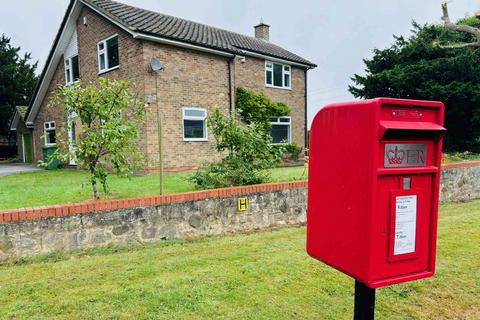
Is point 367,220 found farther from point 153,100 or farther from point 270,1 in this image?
point 270,1

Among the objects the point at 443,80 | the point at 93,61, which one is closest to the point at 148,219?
the point at 93,61

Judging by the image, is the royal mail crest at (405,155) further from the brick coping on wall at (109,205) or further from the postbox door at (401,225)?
the brick coping on wall at (109,205)

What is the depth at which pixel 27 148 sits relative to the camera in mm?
21734

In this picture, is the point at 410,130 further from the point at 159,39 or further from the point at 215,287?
the point at 159,39

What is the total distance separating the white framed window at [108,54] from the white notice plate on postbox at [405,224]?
12973mm

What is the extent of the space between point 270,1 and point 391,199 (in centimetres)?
1228

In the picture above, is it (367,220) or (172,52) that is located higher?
(172,52)

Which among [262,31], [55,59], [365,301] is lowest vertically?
[365,301]

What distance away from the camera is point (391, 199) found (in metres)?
1.76

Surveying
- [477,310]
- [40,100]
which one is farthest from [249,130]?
[40,100]

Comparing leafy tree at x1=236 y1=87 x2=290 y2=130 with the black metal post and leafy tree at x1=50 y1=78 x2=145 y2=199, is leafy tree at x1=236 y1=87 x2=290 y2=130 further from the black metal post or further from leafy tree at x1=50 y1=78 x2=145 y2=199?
the black metal post

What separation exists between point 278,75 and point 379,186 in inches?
636

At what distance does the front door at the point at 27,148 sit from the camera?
70.3ft

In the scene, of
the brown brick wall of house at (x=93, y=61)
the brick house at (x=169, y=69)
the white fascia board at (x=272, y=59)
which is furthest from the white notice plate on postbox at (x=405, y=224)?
the white fascia board at (x=272, y=59)
